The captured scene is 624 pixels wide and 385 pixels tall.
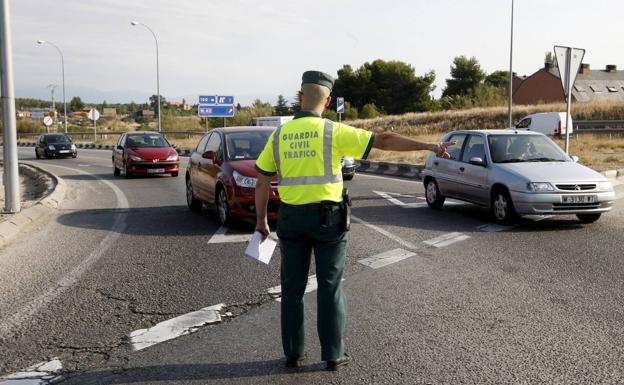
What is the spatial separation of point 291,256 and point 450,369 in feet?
4.04

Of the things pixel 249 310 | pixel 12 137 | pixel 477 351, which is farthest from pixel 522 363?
pixel 12 137

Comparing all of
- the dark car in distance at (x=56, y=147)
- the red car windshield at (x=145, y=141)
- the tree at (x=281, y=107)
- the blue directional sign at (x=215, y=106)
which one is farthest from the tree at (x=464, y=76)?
the red car windshield at (x=145, y=141)

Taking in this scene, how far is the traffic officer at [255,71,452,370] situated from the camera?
4.20 meters

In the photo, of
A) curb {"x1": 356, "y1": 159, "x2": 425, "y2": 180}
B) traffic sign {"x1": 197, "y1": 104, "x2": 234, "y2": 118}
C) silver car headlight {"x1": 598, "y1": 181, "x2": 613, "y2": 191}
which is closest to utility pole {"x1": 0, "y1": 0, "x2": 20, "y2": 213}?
silver car headlight {"x1": 598, "y1": 181, "x2": 613, "y2": 191}

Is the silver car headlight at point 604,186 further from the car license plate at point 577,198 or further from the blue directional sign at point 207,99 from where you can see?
the blue directional sign at point 207,99

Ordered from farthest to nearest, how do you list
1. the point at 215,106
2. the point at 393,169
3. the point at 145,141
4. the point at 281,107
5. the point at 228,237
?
the point at 281,107 < the point at 215,106 < the point at 393,169 < the point at 145,141 < the point at 228,237

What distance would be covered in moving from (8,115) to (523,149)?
9099mm

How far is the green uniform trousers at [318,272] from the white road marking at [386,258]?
314cm

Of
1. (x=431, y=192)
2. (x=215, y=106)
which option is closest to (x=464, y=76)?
(x=215, y=106)

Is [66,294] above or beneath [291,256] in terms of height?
beneath

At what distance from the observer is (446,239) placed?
914 centimetres

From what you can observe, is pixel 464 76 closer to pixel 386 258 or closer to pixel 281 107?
pixel 281 107

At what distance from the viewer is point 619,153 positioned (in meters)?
25.8

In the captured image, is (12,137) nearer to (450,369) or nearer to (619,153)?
(450,369)
